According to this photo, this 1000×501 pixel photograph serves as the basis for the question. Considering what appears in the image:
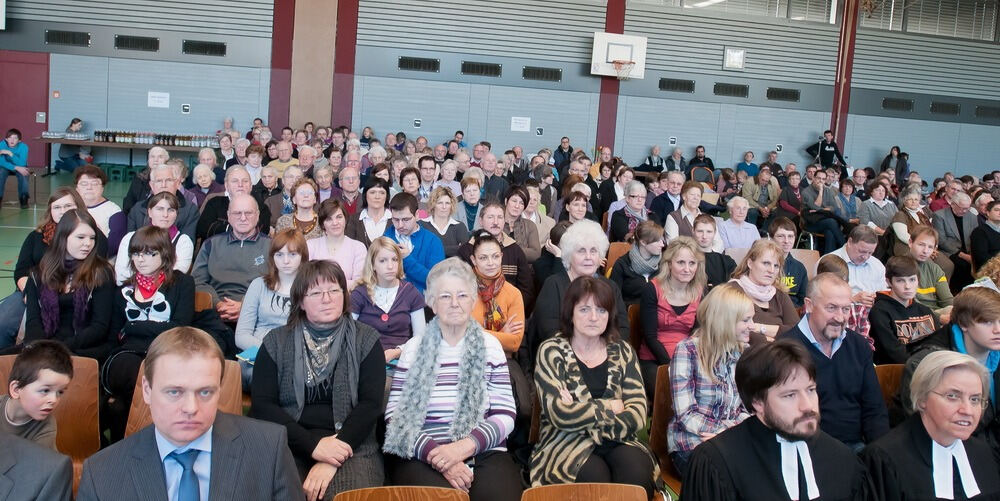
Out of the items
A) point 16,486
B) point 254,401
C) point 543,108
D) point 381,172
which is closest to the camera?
point 16,486

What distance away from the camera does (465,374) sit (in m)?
3.24

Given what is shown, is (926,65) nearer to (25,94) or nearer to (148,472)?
(25,94)

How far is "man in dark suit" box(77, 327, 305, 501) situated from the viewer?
1996 millimetres

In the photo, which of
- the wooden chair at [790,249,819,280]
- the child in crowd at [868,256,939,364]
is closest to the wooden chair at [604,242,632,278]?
the wooden chair at [790,249,819,280]

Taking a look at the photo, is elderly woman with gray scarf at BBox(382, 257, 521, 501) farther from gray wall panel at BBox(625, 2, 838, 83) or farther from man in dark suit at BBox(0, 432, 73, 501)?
gray wall panel at BBox(625, 2, 838, 83)

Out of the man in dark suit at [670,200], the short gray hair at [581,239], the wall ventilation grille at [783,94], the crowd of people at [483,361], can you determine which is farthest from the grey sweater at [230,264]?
the wall ventilation grille at [783,94]

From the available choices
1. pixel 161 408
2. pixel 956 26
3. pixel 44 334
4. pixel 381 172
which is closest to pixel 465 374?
pixel 161 408

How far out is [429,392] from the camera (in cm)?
317

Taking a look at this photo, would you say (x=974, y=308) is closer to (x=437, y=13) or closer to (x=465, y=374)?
(x=465, y=374)

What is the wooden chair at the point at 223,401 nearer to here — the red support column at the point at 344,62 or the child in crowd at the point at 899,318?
the child in crowd at the point at 899,318

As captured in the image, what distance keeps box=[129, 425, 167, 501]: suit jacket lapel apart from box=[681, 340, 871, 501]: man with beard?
1.51 m

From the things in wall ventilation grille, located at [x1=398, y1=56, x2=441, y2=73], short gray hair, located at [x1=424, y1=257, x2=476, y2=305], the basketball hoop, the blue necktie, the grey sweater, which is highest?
the basketball hoop

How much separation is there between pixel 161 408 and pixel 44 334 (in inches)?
86.9

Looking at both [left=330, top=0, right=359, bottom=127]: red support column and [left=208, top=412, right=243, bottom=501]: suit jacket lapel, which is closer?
[left=208, top=412, right=243, bottom=501]: suit jacket lapel
